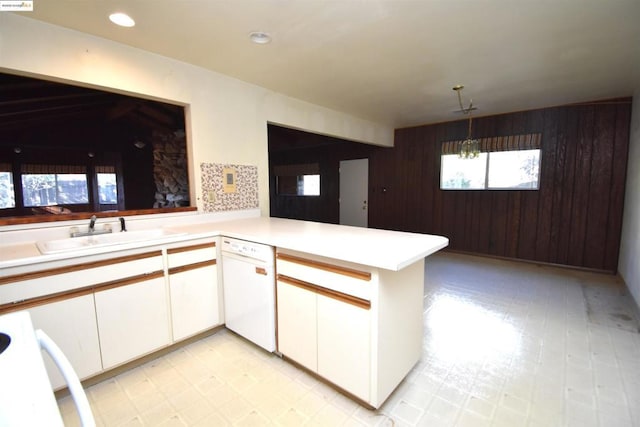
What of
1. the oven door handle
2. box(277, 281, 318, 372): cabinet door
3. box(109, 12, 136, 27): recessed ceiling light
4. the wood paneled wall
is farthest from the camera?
the wood paneled wall

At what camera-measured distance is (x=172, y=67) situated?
2.59 metres

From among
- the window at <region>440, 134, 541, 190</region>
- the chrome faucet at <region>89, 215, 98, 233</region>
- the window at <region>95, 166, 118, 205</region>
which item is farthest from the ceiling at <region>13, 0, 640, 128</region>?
the window at <region>95, 166, 118, 205</region>

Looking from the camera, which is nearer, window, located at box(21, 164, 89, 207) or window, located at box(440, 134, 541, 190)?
window, located at box(440, 134, 541, 190)

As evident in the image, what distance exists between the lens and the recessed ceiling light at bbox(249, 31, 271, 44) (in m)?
2.15

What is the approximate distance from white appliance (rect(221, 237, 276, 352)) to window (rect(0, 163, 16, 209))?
21.9 ft

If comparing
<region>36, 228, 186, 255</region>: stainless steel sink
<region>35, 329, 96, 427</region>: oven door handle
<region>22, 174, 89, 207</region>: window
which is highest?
<region>22, 174, 89, 207</region>: window

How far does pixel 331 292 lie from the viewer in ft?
5.39

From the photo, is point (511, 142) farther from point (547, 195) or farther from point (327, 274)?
point (327, 274)

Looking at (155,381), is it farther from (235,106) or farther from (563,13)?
(563,13)

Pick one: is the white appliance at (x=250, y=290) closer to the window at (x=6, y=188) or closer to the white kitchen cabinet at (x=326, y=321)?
the white kitchen cabinet at (x=326, y=321)

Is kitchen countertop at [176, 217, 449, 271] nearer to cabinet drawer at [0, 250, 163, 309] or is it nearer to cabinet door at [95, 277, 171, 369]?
cabinet drawer at [0, 250, 163, 309]

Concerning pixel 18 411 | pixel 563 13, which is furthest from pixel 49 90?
pixel 563 13

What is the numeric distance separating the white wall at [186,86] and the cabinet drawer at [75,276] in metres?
1.03

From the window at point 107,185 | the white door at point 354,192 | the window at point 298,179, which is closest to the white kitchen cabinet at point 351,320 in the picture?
the white door at point 354,192
